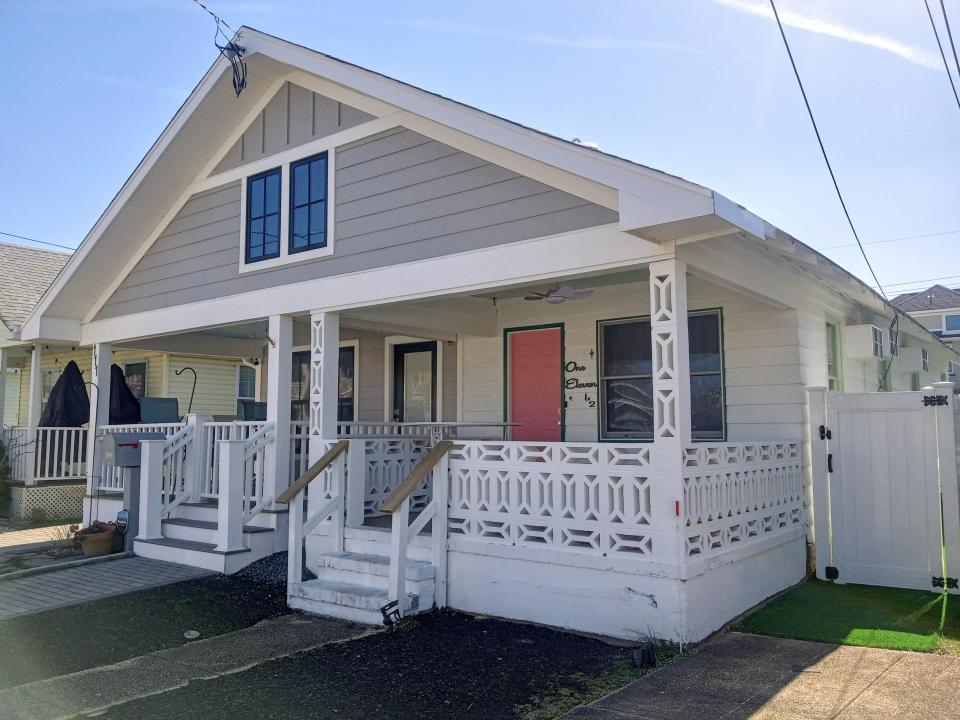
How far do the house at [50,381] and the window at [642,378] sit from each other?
23.5ft

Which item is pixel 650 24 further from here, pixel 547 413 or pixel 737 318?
pixel 547 413

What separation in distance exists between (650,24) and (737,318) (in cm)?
339

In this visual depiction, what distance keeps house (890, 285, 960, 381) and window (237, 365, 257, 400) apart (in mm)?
26708

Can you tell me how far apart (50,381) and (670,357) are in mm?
17416

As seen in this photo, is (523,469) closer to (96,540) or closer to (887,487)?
(887,487)

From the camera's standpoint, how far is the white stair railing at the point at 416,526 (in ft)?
21.7

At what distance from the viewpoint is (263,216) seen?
9.78 meters

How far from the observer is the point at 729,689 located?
486 centimetres

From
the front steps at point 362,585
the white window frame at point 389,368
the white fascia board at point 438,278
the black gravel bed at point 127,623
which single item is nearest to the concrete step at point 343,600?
the front steps at point 362,585

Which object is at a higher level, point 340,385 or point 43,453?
point 340,385

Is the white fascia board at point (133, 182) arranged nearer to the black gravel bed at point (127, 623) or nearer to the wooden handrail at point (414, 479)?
the black gravel bed at point (127, 623)

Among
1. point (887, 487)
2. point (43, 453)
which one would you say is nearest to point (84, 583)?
point (43, 453)

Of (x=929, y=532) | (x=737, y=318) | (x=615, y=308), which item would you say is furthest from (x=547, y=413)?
(x=929, y=532)

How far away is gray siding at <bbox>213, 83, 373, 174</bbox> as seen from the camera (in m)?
8.97
